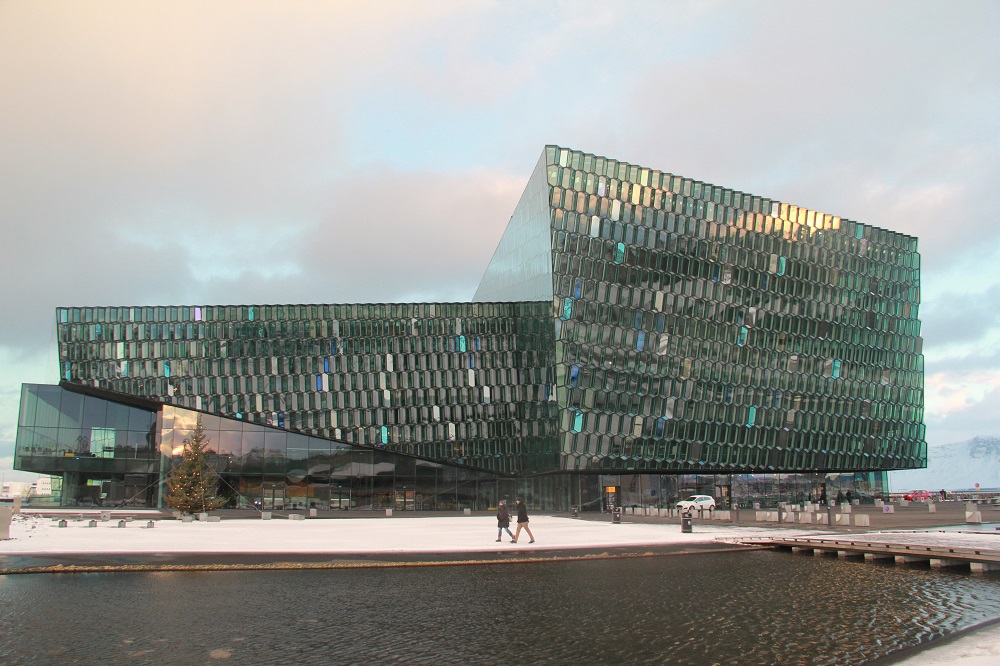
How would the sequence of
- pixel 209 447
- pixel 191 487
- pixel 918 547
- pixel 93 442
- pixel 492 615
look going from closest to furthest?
pixel 492 615 < pixel 918 547 < pixel 191 487 < pixel 209 447 < pixel 93 442

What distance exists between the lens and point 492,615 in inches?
549

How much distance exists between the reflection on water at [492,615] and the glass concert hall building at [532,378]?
46243 millimetres

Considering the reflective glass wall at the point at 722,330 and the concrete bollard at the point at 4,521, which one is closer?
the concrete bollard at the point at 4,521

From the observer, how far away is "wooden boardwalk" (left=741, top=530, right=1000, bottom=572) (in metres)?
20.6

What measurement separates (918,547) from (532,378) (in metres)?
49.4

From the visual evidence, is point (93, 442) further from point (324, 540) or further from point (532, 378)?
point (324, 540)

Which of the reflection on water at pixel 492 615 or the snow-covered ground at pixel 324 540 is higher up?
the reflection on water at pixel 492 615

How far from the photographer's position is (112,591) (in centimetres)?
1662

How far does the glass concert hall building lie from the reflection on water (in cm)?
4624

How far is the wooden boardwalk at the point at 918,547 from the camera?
67.5 feet

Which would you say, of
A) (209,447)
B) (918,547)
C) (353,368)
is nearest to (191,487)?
(209,447)

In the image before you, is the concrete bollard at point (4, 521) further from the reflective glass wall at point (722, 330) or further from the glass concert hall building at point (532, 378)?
the reflective glass wall at point (722, 330)

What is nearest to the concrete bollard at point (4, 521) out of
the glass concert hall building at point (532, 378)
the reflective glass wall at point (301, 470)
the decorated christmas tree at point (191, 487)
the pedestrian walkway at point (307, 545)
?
the pedestrian walkway at point (307, 545)

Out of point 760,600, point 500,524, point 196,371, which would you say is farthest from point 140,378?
point 760,600
